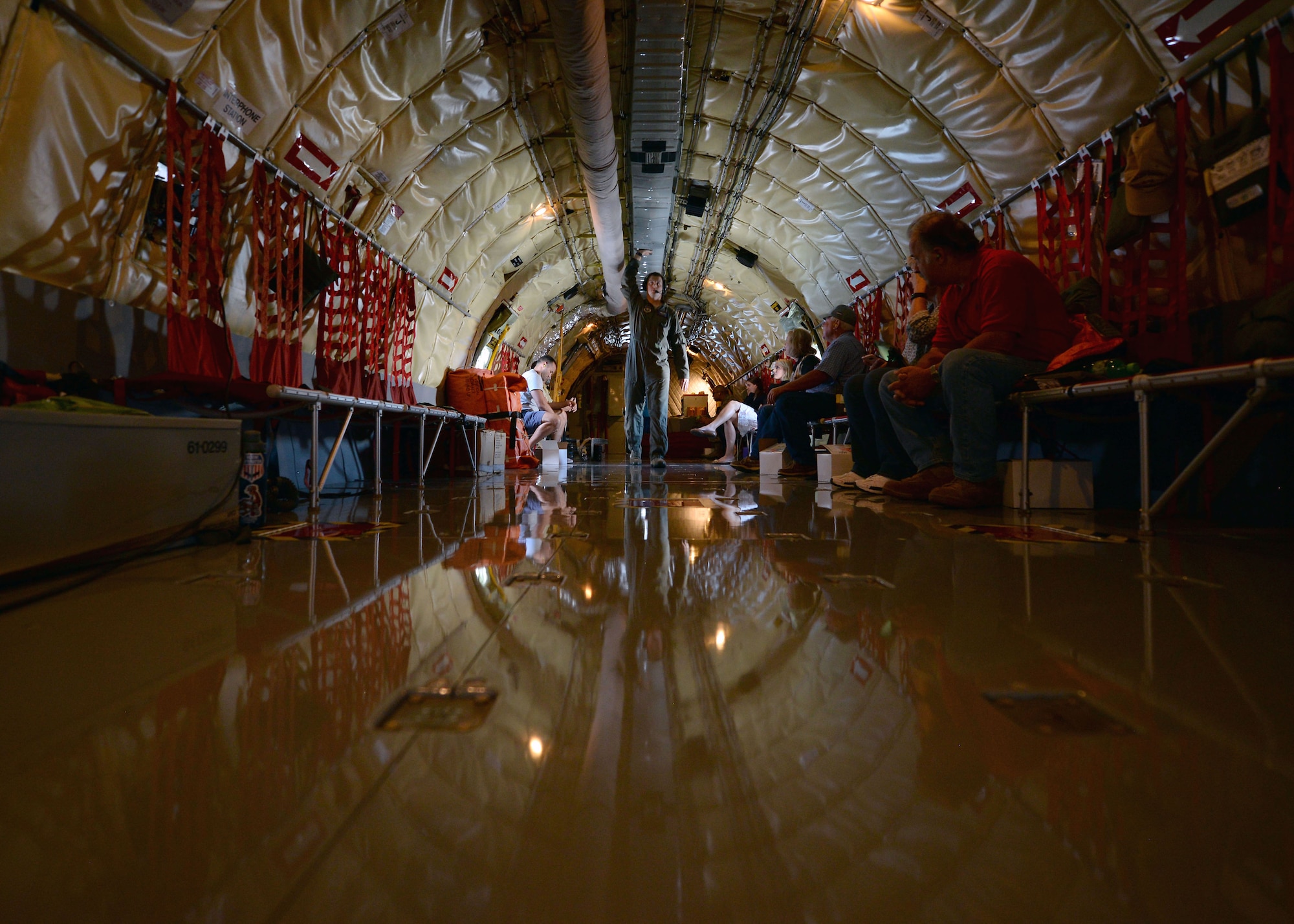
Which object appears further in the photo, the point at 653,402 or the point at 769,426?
the point at 653,402

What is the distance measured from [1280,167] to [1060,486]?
61.1 inches

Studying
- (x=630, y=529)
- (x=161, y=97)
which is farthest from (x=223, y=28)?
(x=630, y=529)

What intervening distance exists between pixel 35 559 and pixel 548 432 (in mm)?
7990

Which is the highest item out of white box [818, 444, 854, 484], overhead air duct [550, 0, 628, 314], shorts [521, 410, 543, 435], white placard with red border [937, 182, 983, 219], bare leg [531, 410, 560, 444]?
overhead air duct [550, 0, 628, 314]

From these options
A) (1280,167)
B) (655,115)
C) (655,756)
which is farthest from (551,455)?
(655,756)

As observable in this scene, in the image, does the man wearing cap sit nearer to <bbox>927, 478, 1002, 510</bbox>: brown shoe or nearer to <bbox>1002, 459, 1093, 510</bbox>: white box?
<bbox>927, 478, 1002, 510</bbox>: brown shoe

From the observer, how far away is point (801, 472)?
5.77 metres

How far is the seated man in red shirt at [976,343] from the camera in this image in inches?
108

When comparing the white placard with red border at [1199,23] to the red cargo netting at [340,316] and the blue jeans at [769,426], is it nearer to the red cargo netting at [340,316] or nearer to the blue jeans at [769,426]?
the blue jeans at [769,426]

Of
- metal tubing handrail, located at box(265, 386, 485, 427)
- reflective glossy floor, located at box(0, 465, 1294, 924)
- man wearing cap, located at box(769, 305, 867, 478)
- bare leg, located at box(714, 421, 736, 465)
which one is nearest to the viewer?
reflective glossy floor, located at box(0, 465, 1294, 924)

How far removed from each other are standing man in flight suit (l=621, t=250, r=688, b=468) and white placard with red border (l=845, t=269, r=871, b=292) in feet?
7.75

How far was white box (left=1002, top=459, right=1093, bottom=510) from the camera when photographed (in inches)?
109

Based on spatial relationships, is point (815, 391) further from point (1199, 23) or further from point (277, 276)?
point (277, 276)

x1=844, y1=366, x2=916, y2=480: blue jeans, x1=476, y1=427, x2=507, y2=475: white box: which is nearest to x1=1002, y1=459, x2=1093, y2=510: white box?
x1=844, y1=366, x2=916, y2=480: blue jeans
